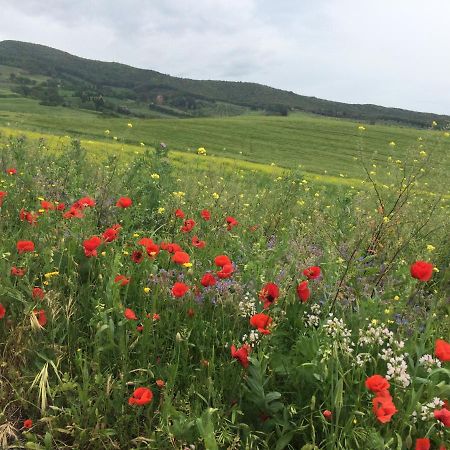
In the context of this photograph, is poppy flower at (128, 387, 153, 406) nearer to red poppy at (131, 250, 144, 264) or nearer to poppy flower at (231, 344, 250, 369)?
poppy flower at (231, 344, 250, 369)

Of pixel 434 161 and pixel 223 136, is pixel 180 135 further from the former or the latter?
pixel 434 161

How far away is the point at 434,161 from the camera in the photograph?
388 centimetres

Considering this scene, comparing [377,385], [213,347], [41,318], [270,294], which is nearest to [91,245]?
[41,318]

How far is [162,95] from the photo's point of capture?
4966 inches

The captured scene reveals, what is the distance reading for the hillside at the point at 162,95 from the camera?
106 m

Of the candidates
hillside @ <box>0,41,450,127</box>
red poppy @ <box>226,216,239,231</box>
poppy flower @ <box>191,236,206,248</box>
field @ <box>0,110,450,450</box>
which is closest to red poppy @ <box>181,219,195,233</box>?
field @ <box>0,110,450,450</box>

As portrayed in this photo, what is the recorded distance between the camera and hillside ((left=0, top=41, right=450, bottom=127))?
106 meters

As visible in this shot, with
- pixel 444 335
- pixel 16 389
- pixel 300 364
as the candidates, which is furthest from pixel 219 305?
pixel 444 335

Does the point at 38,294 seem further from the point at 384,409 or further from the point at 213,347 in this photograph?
the point at 384,409

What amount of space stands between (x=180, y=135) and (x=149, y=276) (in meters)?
43.5

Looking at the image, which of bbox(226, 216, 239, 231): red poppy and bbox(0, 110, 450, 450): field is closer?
bbox(0, 110, 450, 450): field

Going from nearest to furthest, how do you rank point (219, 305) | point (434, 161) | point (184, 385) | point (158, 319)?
point (184, 385) → point (158, 319) → point (219, 305) → point (434, 161)

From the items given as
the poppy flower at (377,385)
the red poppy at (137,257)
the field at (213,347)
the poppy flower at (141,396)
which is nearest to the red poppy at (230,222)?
the field at (213,347)

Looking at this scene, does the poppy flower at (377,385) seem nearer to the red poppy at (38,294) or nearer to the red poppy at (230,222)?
the red poppy at (38,294)
